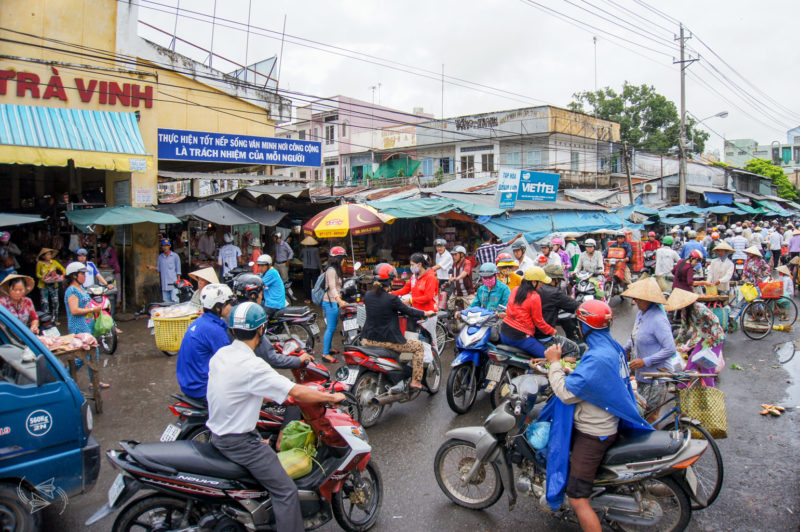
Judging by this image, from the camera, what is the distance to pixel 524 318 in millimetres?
5715

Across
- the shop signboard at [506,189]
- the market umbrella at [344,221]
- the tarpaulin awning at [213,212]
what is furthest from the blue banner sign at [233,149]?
the shop signboard at [506,189]

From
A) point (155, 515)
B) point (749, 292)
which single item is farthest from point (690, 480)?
point (749, 292)

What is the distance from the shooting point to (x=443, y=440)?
526 cm

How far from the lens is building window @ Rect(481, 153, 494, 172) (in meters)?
29.8

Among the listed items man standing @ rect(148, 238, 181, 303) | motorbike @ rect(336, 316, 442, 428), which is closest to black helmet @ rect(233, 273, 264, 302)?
motorbike @ rect(336, 316, 442, 428)

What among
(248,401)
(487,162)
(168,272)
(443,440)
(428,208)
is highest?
(487,162)

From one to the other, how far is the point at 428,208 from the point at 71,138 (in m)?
8.07

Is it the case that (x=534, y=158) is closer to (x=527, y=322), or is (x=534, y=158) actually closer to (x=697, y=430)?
(x=527, y=322)

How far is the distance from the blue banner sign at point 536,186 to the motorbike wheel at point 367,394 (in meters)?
10.9

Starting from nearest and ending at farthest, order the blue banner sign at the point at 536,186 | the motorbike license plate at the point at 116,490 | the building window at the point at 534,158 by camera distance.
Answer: the motorbike license plate at the point at 116,490, the blue banner sign at the point at 536,186, the building window at the point at 534,158

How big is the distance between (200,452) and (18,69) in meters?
11.5

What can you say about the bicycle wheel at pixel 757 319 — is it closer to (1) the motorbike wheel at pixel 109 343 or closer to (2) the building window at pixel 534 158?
(1) the motorbike wheel at pixel 109 343

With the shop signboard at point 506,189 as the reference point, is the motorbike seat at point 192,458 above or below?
below

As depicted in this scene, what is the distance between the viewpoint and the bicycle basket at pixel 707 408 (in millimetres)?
4148
